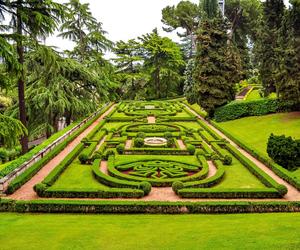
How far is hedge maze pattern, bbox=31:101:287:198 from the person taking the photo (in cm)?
1473

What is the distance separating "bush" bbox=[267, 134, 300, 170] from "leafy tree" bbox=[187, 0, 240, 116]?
15.0m

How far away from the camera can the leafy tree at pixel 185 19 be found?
6397 cm

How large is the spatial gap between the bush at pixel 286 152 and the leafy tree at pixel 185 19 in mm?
46536

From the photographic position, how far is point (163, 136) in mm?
26812

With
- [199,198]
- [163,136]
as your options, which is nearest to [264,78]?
[163,136]

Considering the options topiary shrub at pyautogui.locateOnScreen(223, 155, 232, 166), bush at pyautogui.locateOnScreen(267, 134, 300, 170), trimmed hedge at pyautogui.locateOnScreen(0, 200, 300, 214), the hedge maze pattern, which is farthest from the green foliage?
trimmed hedge at pyautogui.locateOnScreen(0, 200, 300, 214)

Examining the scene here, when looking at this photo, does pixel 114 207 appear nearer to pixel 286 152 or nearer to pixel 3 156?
pixel 286 152

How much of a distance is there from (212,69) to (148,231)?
83.7ft

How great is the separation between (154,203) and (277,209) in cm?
460

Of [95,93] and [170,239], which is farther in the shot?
[95,93]

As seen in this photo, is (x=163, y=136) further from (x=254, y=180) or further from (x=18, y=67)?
(x=18, y=67)

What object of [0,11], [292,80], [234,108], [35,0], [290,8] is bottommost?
[234,108]

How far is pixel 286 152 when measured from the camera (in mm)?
18281

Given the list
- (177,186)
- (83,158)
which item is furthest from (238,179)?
(83,158)
